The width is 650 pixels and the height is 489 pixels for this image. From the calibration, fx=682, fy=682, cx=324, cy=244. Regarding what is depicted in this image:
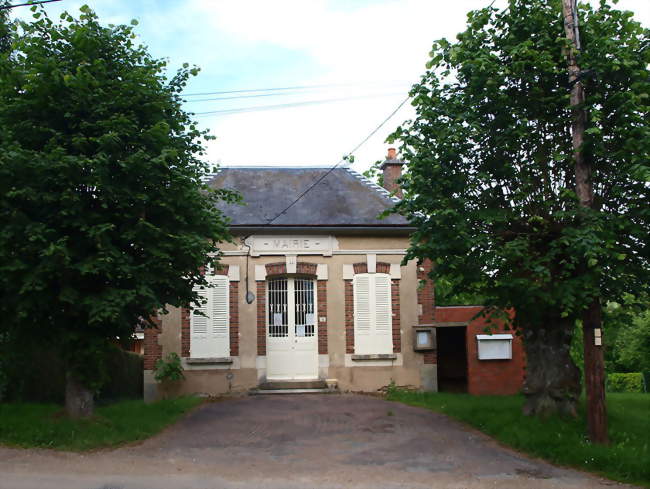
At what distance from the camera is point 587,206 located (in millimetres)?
9883

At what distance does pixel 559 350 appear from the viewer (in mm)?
11023

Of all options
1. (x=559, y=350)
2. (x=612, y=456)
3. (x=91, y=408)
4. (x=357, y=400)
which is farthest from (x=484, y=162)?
(x=91, y=408)

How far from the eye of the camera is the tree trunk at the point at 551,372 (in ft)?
35.6

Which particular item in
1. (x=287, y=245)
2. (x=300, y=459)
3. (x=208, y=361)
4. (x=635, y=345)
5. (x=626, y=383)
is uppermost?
(x=287, y=245)

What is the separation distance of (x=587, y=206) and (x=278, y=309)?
8.72 metres

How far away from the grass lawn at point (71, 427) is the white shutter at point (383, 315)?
5.69 metres

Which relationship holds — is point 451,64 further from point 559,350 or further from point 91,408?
point 91,408

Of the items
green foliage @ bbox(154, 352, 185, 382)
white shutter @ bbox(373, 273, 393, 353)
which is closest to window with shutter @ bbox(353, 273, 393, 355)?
white shutter @ bbox(373, 273, 393, 353)

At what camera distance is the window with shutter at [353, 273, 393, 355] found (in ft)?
54.3

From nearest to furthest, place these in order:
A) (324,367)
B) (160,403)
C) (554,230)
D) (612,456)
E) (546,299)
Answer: (612,456) < (546,299) < (554,230) < (160,403) < (324,367)

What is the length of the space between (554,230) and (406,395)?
20.5 feet

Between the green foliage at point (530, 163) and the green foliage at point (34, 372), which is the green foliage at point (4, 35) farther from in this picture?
the green foliage at point (530, 163)

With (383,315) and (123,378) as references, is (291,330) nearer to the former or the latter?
(383,315)

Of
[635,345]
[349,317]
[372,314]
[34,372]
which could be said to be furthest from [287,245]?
[635,345]
